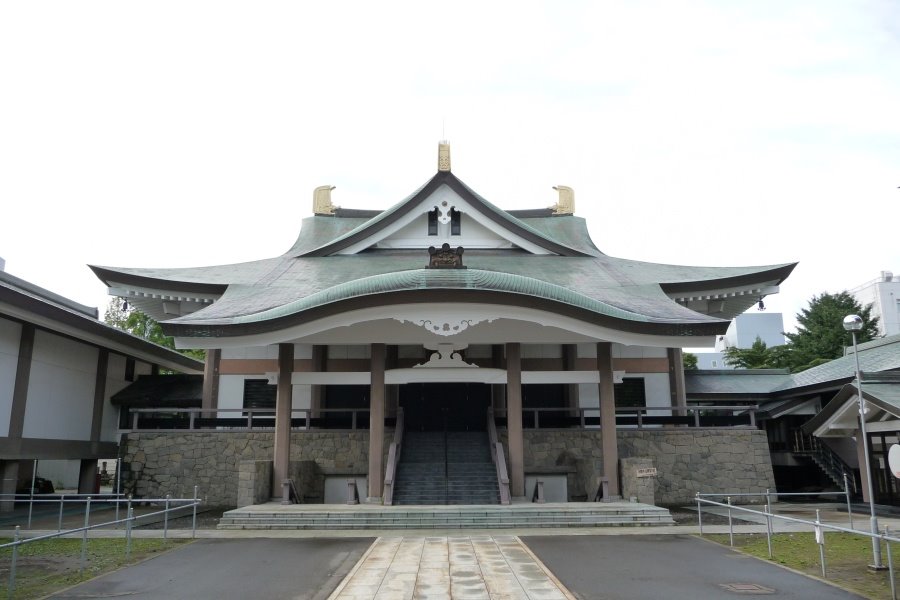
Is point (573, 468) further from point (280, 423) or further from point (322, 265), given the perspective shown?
point (322, 265)

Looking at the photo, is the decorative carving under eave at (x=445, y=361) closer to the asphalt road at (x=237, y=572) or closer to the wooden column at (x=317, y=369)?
the wooden column at (x=317, y=369)

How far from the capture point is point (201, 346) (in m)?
16.2

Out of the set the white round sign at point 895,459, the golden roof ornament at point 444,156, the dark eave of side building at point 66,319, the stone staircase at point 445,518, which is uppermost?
the golden roof ornament at point 444,156

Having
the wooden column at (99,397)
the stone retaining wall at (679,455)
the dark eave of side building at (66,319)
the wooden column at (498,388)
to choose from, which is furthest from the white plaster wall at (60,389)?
the stone retaining wall at (679,455)

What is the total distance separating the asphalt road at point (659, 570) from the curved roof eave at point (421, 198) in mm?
12709

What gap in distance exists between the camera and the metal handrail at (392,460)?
15.9m

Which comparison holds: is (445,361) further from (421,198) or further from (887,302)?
(887,302)

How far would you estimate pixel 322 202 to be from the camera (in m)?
28.6

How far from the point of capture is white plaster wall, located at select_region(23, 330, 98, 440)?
19031 millimetres

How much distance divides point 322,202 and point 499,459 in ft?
52.2

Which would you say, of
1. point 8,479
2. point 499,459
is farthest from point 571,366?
point 8,479

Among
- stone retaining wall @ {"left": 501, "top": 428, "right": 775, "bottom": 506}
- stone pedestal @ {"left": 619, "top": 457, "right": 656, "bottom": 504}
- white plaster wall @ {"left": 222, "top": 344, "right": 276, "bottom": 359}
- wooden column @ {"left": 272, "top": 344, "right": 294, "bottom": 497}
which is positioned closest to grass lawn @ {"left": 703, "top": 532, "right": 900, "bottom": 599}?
stone pedestal @ {"left": 619, "top": 457, "right": 656, "bottom": 504}

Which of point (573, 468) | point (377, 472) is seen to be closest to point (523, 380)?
point (573, 468)

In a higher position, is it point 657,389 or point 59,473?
point 657,389
